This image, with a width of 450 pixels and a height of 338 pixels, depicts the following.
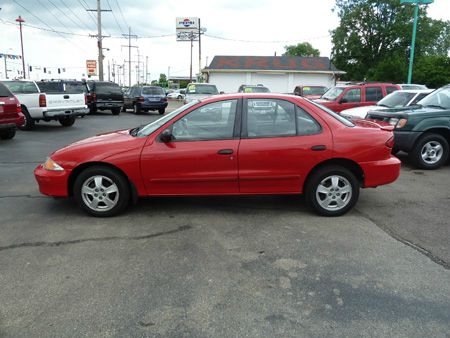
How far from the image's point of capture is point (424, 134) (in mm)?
8000

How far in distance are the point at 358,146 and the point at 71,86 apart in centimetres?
1470

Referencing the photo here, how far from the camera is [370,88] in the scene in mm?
14320

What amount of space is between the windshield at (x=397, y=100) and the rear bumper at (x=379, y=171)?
20.0 ft

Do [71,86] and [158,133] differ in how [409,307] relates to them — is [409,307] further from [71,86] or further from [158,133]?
[71,86]

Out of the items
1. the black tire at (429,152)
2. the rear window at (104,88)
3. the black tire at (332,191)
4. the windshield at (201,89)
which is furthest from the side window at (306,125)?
the rear window at (104,88)

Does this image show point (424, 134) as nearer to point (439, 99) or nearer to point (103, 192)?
point (439, 99)

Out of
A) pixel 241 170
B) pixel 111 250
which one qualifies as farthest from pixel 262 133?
pixel 111 250

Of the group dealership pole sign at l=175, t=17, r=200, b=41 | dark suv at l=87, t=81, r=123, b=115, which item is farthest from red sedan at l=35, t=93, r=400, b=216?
dealership pole sign at l=175, t=17, r=200, b=41

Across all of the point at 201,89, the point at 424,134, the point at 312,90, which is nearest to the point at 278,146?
the point at 424,134

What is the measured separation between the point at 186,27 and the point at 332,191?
60332 millimetres

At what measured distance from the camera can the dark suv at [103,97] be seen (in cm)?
2247

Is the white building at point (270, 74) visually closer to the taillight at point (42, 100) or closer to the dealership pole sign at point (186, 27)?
the dealership pole sign at point (186, 27)

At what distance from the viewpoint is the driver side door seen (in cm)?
486

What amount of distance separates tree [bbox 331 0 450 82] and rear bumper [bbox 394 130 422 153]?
43215mm
